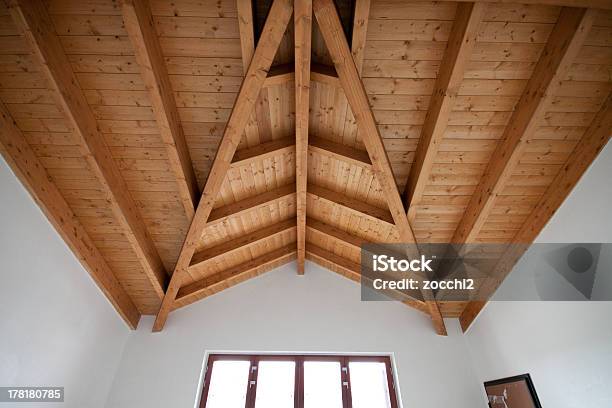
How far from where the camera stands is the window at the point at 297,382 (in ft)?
12.6

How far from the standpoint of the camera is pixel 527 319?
3088 mm

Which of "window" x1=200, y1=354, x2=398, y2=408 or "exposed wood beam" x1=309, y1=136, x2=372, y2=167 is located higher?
"exposed wood beam" x1=309, y1=136, x2=372, y2=167

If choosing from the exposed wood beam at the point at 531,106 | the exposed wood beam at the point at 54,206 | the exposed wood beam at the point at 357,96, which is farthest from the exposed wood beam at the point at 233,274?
the exposed wood beam at the point at 531,106

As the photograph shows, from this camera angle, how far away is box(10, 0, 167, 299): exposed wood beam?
2074 mm

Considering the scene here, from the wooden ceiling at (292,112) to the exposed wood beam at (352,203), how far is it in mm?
33

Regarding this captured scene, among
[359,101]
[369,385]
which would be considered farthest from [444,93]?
[369,385]

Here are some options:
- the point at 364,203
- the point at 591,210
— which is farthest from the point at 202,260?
the point at 591,210

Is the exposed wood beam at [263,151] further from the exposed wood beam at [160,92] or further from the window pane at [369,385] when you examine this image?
the window pane at [369,385]

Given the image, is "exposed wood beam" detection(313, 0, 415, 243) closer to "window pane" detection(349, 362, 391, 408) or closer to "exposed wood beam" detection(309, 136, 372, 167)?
"exposed wood beam" detection(309, 136, 372, 167)

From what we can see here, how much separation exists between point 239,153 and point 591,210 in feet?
9.48

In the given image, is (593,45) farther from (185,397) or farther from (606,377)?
(185,397)

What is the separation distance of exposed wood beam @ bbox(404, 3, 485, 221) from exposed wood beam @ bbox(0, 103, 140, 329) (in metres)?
3.13

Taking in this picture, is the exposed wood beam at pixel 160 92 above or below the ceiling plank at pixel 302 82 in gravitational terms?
below

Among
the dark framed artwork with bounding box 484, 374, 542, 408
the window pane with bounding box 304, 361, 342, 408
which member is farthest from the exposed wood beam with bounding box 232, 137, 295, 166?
the dark framed artwork with bounding box 484, 374, 542, 408
